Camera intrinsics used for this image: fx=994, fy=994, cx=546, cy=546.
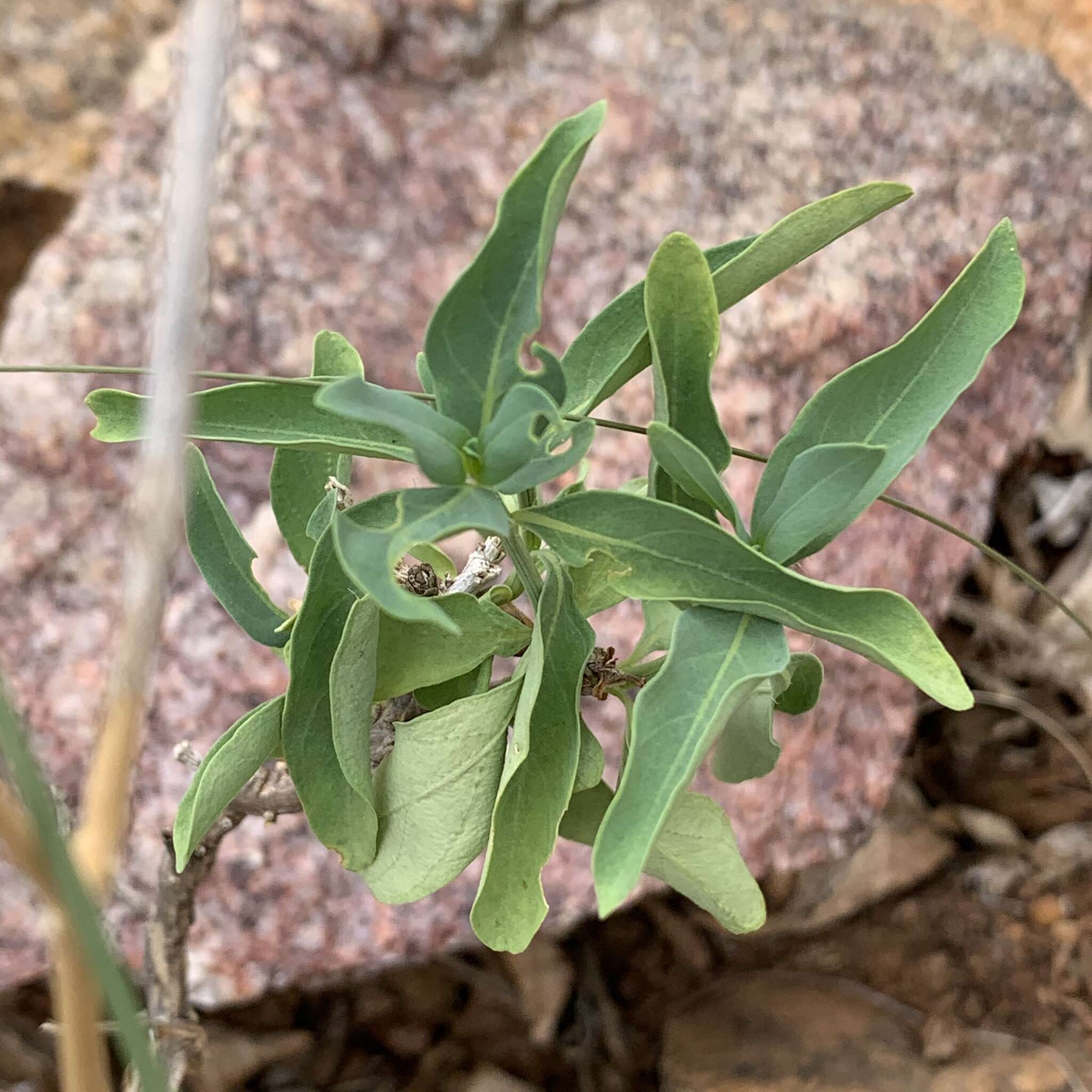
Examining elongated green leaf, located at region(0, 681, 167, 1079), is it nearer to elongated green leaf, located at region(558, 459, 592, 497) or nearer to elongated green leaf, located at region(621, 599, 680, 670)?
elongated green leaf, located at region(558, 459, 592, 497)

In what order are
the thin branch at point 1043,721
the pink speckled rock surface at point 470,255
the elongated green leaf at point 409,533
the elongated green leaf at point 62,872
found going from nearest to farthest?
the elongated green leaf at point 62,872, the elongated green leaf at point 409,533, the pink speckled rock surface at point 470,255, the thin branch at point 1043,721

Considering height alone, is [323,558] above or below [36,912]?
above

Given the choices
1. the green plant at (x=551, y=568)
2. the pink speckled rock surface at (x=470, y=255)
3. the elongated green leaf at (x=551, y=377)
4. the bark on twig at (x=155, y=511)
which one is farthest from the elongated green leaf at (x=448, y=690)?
the pink speckled rock surface at (x=470, y=255)

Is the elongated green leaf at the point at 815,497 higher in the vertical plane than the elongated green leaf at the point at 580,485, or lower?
higher

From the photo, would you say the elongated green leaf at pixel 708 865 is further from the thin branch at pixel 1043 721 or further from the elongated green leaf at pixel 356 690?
the thin branch at pixel 1043 721

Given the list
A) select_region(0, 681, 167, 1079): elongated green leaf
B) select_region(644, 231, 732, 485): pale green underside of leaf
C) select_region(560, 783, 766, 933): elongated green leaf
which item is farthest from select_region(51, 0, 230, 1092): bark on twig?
select_region(560, 783, 766, 933): elongated green leaf

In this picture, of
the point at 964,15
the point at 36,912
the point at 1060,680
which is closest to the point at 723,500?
the point at 36,912

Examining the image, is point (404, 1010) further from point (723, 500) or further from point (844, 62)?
point (844, 62)
